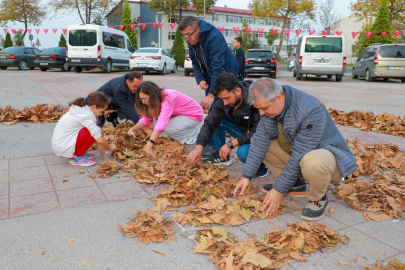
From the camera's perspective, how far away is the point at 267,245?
7.91 ft

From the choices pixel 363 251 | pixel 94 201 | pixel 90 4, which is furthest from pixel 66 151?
pixel 90 4

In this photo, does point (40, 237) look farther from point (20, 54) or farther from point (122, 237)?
point (20, 54)

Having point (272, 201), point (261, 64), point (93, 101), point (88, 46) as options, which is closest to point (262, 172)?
point (272, 201)

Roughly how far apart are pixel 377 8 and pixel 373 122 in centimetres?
3191

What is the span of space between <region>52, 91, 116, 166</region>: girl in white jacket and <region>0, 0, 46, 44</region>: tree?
135 feet

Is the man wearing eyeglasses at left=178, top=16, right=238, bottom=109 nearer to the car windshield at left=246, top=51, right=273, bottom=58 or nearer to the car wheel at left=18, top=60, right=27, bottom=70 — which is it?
the car windshield at left=246, top=51, right=273, bottom=58

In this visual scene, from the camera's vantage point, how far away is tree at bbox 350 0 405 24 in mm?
31703

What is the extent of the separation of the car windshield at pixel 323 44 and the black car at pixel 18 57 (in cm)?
1796

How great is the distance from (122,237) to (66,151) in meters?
1.89

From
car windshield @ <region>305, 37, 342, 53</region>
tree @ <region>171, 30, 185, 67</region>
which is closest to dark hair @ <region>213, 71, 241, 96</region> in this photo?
car windshield @ <region>305, 37, 342, 53</region>

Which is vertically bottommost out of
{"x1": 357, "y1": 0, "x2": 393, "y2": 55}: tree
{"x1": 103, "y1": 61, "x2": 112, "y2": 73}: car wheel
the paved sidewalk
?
the paved sidewalk

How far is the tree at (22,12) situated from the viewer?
38781mm

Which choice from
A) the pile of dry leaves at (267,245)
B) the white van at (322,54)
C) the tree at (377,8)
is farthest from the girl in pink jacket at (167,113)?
the tree at (377,8)

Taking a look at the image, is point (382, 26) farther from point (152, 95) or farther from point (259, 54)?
point (152, 95)
